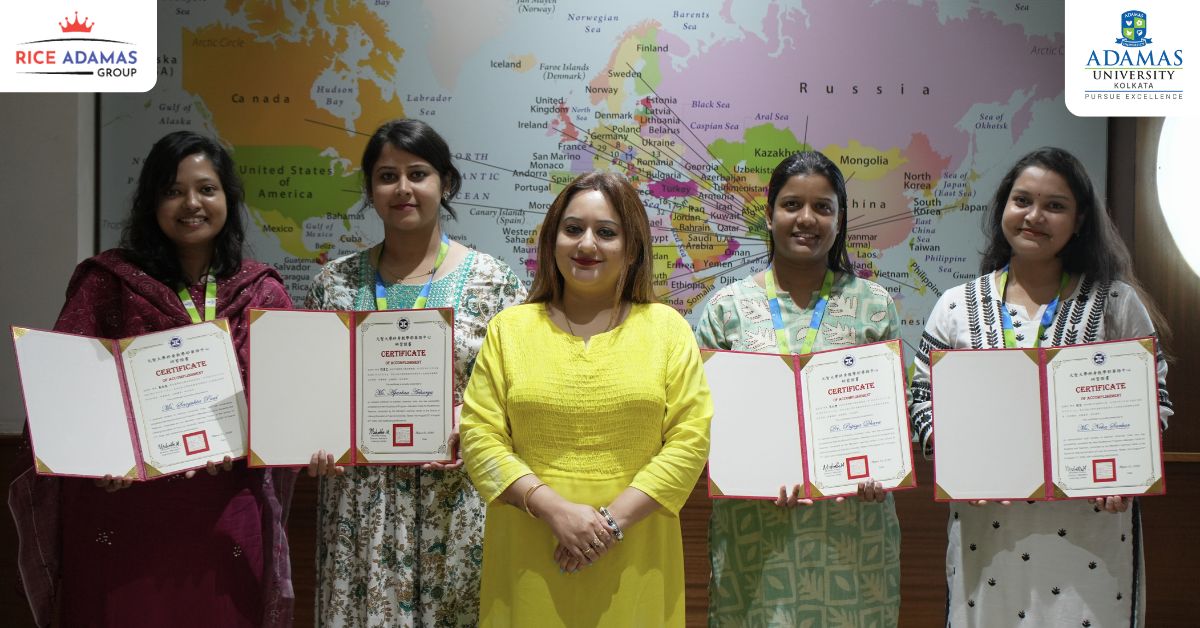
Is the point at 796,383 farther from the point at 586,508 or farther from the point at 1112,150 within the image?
the point at 1112,150

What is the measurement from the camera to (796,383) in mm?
2432

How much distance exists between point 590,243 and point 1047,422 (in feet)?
4.15

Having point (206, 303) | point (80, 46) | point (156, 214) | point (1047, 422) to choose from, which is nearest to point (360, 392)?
point (206, 303)

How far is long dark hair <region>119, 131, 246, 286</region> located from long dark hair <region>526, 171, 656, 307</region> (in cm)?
98

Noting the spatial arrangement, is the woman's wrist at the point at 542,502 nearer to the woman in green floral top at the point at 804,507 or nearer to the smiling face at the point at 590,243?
the smiling face at the point at 590,243

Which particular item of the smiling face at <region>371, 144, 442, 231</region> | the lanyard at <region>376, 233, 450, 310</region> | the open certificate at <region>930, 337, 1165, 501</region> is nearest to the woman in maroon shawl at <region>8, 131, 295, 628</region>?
the lanyard at <region>376, 233, 450, 310</region>

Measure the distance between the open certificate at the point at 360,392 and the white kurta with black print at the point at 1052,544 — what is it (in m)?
1.33

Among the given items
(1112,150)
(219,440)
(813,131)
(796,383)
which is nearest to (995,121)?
(1112,150)

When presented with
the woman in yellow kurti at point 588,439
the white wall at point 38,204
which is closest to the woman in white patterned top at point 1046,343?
the woman in yellow kurti at point 588,439

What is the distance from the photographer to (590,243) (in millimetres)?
2236

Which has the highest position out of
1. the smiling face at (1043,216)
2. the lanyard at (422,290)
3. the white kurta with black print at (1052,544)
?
the smiling face at (1043,216)

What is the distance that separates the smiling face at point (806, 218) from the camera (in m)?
2.59

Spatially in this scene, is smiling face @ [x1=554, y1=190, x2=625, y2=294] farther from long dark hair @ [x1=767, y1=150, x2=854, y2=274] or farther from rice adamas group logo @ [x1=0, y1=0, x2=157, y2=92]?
rice adamas group logo @ [x1=0, y1=0, x2=157, y2=92]

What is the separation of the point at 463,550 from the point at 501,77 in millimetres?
2059
